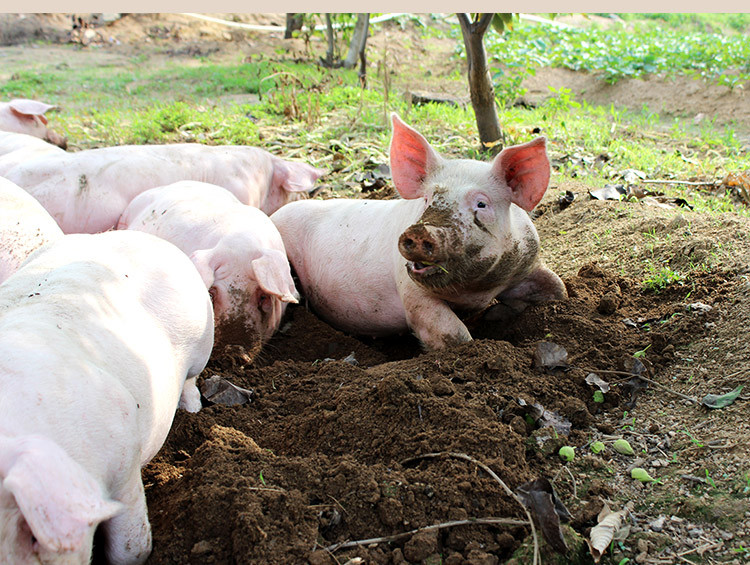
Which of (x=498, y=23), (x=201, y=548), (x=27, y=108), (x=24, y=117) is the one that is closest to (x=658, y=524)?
(x=201, y=548)

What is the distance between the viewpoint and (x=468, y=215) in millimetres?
3615

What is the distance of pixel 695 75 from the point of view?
429 inches

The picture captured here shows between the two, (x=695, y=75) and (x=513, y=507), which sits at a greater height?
(x=695, y=75)

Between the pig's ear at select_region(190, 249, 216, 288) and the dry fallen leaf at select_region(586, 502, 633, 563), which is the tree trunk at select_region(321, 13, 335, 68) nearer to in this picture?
the pig's ear at select_region(190, 249, 216, 288)

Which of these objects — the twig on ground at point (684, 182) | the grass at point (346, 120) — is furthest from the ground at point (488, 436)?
the twig on ground at point (684, 182)

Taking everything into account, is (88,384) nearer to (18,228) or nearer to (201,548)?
(201,548)

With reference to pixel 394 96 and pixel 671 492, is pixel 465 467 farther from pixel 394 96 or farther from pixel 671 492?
pixel 394 96

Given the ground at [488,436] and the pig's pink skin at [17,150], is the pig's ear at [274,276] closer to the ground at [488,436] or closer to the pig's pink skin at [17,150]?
the ground at [488,436]

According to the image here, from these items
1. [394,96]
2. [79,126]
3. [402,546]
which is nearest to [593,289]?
[402,546]

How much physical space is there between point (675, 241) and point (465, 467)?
2.60 metres

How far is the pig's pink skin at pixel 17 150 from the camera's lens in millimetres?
5594

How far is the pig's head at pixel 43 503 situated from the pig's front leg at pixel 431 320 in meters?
2.30

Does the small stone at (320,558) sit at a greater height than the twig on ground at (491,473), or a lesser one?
lesser

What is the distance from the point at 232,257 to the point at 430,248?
1287 mm
